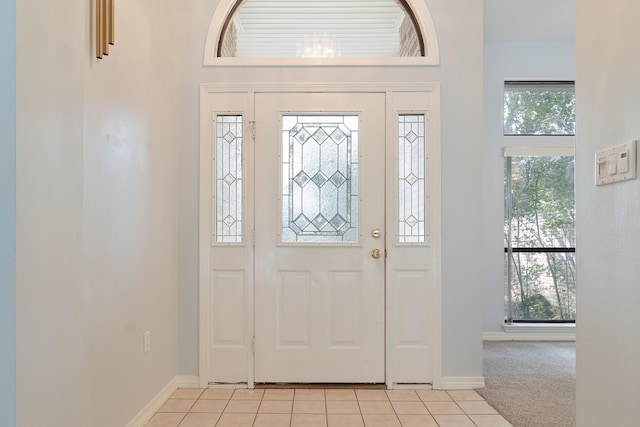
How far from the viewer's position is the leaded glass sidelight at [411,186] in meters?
3.04

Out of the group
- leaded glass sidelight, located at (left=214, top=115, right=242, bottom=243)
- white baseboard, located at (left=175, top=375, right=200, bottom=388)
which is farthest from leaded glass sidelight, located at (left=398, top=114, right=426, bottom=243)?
white baseboard, located at (left=175, top=375, right=200, bottom=388)

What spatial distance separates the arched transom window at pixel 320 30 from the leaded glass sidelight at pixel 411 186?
0.55 metres

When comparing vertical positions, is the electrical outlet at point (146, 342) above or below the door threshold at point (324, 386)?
above

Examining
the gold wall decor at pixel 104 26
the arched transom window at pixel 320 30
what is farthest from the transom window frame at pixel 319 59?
the gold wall decor at pixel 104 26

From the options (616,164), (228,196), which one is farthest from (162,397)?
(616,164)

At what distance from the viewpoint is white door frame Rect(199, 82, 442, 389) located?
2998 mm

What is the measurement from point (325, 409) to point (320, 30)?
246 cm

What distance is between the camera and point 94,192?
1979 mm

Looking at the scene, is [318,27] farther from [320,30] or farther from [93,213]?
[93,213]

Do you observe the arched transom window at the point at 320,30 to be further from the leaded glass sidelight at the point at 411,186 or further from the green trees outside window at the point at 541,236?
the green trees outside window at the point at 541,236

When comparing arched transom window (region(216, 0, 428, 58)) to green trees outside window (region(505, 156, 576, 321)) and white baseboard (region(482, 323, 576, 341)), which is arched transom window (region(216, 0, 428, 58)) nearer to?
green trees outside window (region(505, 156, 576, 321))

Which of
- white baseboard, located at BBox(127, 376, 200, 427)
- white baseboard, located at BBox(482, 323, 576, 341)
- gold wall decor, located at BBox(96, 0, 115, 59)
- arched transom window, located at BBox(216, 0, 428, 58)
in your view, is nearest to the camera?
gold wall decor, located at BBox(96, 0, 115, 59)

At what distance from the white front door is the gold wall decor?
119cm

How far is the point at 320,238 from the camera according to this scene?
3049 mm
